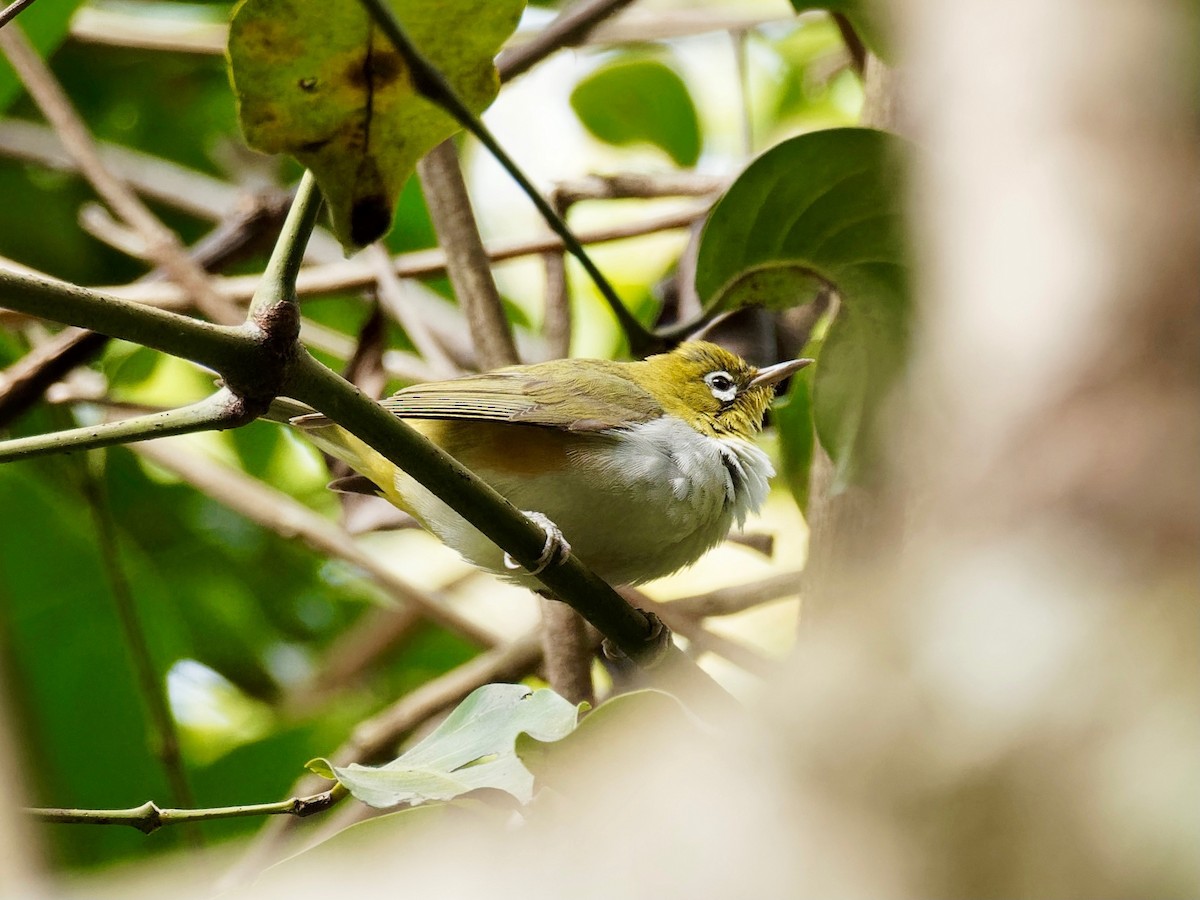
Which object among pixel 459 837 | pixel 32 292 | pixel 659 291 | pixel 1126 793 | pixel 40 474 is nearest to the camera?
pixel 1126 793

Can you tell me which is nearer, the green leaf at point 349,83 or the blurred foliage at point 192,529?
the green leaf at point 349,83

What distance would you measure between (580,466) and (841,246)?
2.71 feet

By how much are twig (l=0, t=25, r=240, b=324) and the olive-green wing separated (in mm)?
633

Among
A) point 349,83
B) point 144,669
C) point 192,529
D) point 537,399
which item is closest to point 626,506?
point 537,399

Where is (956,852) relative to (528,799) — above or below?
above

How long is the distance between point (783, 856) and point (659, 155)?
4.10 metres

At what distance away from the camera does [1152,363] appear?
685 mm

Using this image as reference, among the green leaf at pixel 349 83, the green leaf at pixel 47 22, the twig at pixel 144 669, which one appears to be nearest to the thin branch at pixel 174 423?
the green leaf at pixel 349 83

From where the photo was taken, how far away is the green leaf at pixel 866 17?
2133mm

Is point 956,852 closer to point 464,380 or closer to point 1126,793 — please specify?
point 1126,793

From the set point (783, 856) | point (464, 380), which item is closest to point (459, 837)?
point (783, 856)

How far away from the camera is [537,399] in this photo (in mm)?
2926

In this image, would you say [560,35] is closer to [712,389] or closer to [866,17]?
[712,389]

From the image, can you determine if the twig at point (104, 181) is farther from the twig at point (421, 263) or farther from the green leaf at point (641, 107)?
the green leaf at point (641, 107)
